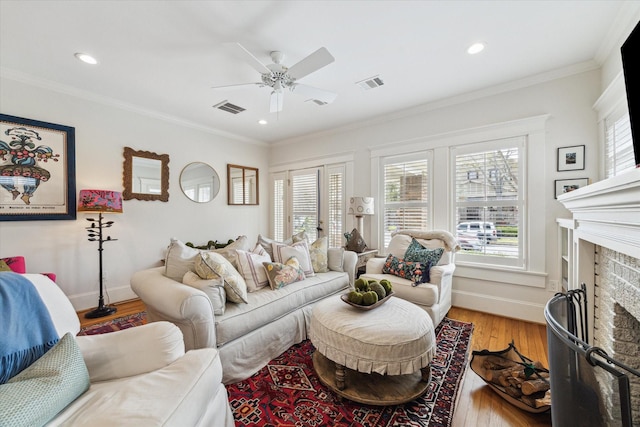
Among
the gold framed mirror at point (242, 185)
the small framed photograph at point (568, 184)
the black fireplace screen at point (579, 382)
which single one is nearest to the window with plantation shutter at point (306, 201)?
the gold framed mirror at point (242, 185)

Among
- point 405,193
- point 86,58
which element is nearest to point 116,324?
A: point 86,58

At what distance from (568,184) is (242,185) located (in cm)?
466

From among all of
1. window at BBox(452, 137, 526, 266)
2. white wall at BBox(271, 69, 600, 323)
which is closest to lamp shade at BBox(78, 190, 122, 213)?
white wall at BBox(271, 69, 600, 323)

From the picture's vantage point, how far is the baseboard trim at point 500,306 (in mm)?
2789

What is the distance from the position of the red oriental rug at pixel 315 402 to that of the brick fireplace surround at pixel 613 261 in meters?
0.87

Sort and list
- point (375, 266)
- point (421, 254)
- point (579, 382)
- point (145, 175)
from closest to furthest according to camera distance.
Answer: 1. point (579, 382)
2. point (421, 254)
3. point (375, 266)
4. point (145, 175)

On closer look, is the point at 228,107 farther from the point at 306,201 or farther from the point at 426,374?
the point at 426,374

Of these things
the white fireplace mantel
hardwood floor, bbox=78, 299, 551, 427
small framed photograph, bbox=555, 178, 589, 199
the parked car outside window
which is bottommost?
hardwood floor, bbox=78, 299, 551, 427

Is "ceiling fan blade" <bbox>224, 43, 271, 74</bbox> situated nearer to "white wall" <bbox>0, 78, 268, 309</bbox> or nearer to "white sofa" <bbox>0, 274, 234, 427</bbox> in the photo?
"white sofa" <bbox>0, 274, 234, 427</bbox>

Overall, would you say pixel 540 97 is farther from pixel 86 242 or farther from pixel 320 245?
pixel 86 242

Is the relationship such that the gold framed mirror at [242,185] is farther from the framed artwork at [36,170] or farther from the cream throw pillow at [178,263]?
the cream throw pillow at [178,263]

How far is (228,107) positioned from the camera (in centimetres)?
352

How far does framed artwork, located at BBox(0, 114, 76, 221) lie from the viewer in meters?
2.68

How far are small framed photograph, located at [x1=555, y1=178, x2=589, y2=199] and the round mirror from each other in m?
4.68
